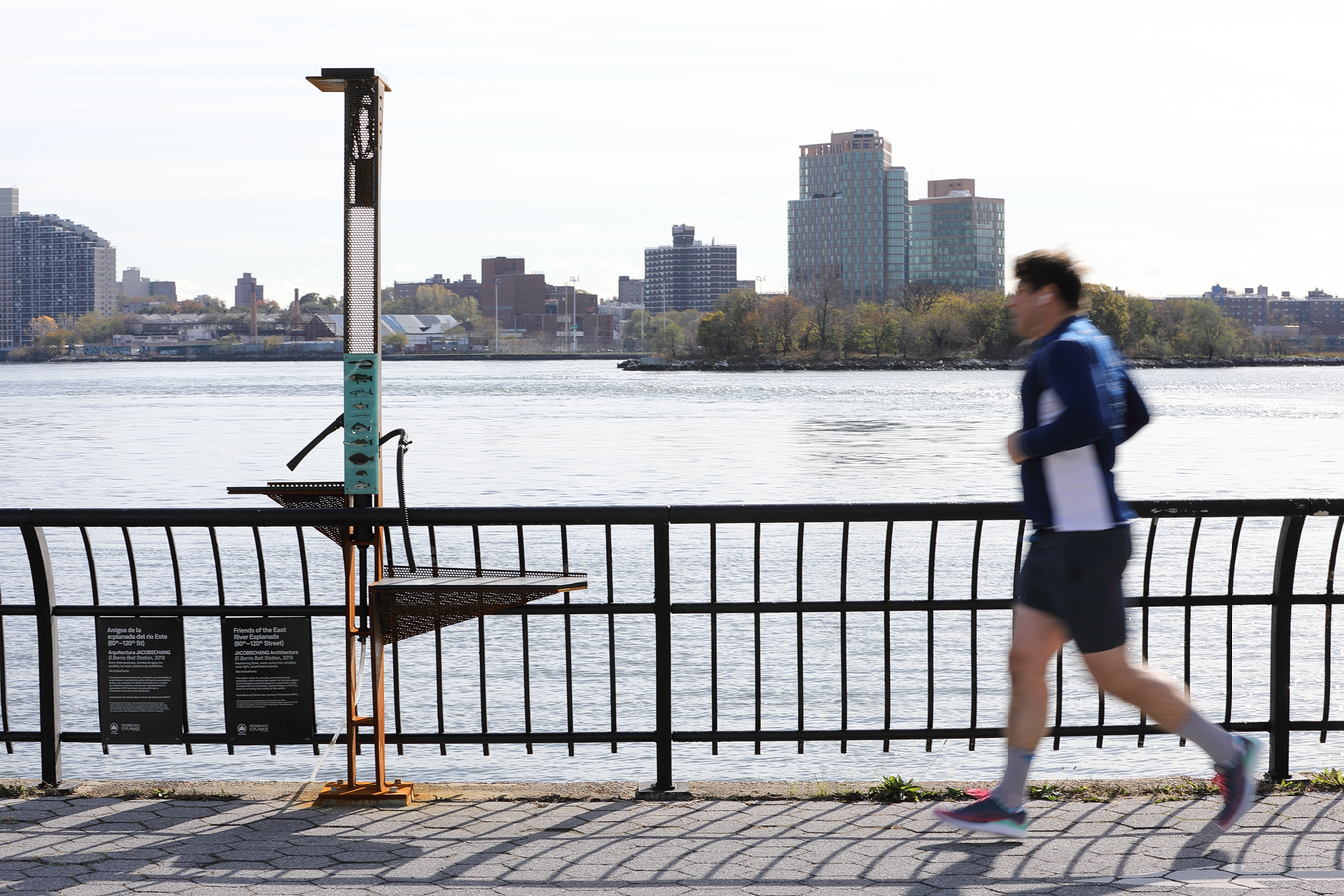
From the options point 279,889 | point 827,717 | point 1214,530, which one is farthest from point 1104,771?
point 1214,530

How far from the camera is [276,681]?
5.39 m

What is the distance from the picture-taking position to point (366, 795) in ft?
17.0

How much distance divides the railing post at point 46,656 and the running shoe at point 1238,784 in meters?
4.18

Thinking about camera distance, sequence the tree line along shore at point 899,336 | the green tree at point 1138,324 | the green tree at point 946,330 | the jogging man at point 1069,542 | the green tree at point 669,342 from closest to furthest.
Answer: the jogging man at point 1069,542 < the green tree at point 1138,324 < the tree line along shore at point 899,336 < the green tree at point 946,330 < the green tree at point 669,342

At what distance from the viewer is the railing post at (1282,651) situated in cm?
539

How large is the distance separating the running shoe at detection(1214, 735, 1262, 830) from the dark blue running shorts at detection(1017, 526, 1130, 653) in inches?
22.7

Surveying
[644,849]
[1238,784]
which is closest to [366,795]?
[644,849]

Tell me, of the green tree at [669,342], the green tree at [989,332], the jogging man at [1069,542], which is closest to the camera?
the jogging man at [1069,542]

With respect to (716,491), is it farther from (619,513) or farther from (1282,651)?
(619,513)

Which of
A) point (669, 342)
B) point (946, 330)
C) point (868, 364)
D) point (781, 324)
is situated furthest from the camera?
point (669, 342)

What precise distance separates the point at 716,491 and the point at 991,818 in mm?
27313

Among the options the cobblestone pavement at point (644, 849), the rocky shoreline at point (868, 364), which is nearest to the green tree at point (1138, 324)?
the rocky shoreline at point (868, 364)

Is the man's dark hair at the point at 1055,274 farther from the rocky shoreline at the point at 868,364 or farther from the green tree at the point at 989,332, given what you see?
the green tree at the point at 989,332

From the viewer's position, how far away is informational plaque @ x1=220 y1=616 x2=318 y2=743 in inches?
211
